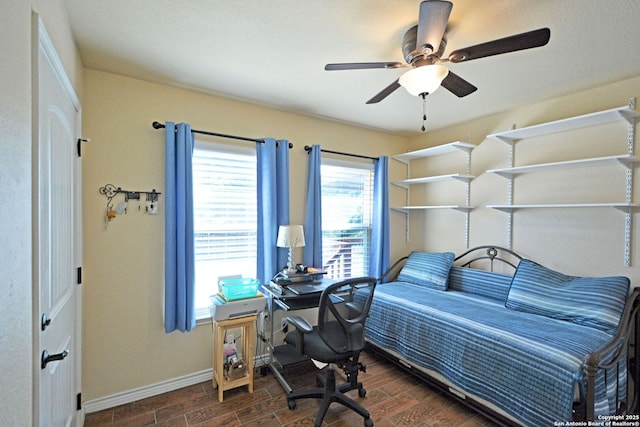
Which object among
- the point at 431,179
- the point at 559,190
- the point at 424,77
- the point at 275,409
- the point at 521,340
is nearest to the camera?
the point at 424,77

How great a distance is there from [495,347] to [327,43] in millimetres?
2331

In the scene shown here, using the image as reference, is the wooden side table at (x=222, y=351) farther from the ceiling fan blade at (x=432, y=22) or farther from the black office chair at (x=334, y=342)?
the ceiling fan blade at (x=432, y=22)

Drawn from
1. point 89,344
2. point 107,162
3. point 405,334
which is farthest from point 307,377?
point 107,162

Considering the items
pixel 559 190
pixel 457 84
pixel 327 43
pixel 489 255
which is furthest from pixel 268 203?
pixel 559 190

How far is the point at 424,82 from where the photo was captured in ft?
5.34

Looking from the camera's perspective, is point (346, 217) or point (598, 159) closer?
point (598, 159)

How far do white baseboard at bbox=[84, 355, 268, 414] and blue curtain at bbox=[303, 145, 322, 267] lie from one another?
4.59 ft

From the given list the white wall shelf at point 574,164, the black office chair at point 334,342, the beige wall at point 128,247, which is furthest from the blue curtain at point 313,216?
the white wall shelf at point 574,164

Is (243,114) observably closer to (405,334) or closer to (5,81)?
(5,81)

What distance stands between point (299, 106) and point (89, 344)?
2.68 meters

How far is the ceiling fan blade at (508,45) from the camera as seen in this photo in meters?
1.26

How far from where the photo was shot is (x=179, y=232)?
233cm

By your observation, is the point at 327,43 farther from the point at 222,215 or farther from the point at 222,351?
the point at 222,351

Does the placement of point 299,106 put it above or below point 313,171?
above
